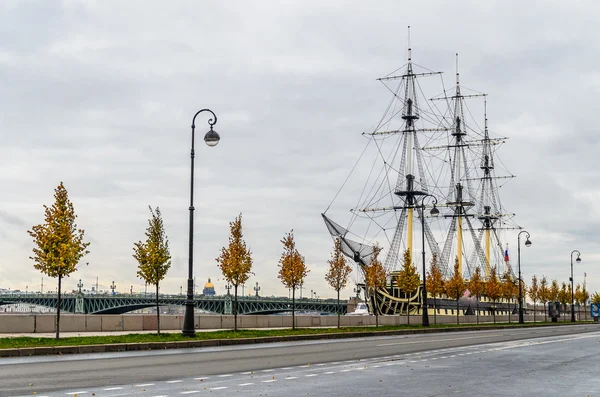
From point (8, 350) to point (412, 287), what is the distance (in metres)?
47.0

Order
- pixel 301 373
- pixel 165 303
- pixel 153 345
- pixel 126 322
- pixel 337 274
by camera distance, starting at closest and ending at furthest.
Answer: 1. pixel 301 373
2. pixel 153 345
3. pixel 126 322
4. pixel 337 274
5. pixel 165 303

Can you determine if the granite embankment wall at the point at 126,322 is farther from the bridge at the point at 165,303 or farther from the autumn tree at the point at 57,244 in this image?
the bridge at the point at 165,303

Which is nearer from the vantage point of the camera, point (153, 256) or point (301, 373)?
point (301, 373)

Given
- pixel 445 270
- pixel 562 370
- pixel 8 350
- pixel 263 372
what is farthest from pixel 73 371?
pixel 445 270

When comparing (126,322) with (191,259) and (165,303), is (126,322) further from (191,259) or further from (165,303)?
(165,303)

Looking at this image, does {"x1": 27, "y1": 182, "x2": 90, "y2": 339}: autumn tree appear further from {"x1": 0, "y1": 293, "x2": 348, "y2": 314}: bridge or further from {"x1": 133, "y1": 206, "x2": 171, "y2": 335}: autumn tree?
{"x1": 0, "y1": 293, "x2": 348, "y2": 314}: bridge

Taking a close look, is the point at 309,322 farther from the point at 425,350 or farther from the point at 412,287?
the point at 425,350

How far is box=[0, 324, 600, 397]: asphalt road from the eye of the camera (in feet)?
47.2

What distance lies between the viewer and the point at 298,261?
5053 centimetres

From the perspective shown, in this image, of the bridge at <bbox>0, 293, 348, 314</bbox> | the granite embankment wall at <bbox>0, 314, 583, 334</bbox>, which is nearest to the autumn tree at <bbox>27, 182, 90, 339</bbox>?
the granite embankment wall at <bbox>0, 314, 583, 334</bbox>

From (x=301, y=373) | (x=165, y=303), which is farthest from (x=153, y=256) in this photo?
(x=165, y=303)

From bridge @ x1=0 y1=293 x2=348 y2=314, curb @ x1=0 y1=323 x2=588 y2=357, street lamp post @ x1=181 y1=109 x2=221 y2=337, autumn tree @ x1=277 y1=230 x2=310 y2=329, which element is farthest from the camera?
bridge @ x1=0 y1=293 x2=348 y2=314

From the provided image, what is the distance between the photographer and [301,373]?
58.7 feet

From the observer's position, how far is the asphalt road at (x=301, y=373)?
14398mm
